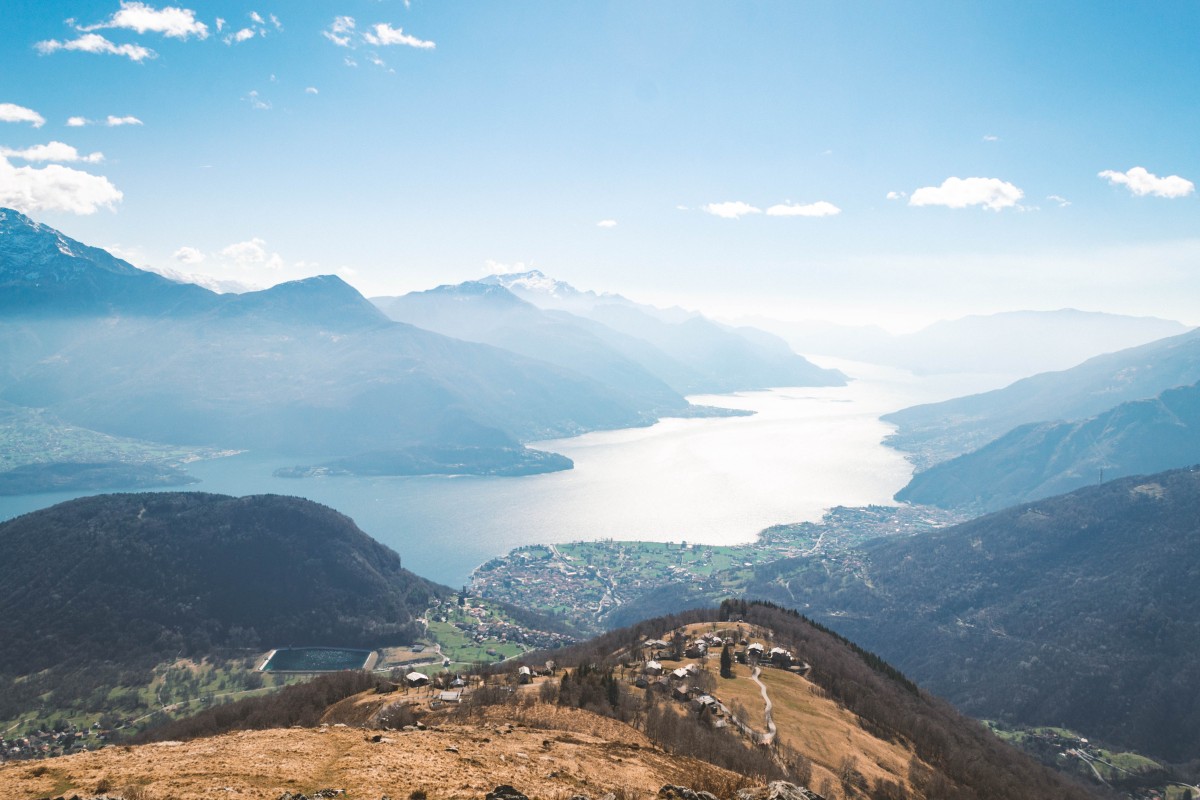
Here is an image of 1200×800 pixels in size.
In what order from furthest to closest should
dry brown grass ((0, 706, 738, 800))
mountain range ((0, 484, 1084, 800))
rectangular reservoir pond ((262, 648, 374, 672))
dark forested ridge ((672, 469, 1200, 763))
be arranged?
1. rectangular reservoir pond ((262, 648, 374, 672))
2. dark forested ridge ((672, 469, 1200, 763))
3. mountain range ((0, 484, 1084, 800))
4. dry brown grass ((0, 706, 738, 800))

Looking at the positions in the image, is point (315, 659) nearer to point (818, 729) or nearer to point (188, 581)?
point (188, 581)

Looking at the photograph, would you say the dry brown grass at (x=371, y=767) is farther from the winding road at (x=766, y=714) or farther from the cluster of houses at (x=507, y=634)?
the cluster of houses at (x=507, y=634)

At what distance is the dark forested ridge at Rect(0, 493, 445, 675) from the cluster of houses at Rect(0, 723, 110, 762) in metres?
28.3

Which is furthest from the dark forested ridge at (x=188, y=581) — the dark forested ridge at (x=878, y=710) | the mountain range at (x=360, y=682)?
the dark forested ridge at (x=878, y=710)

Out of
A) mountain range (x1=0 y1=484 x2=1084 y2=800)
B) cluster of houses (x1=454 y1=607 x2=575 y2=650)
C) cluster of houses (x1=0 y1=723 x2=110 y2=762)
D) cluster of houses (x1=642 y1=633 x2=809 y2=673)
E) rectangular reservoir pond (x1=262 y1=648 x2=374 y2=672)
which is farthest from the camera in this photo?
cluster of houses (x1=454 y1=607 x2=575 y2=650)

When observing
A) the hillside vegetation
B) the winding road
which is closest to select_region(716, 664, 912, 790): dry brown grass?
the winding road

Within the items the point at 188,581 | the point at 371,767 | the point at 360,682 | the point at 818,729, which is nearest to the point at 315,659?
the point at 188,581

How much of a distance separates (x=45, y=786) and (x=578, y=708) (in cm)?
2827

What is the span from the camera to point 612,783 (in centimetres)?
2516

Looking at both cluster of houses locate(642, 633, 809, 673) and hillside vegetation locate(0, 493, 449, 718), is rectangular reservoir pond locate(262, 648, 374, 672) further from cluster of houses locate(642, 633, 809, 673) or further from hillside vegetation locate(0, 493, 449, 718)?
cluster of houses locate(642, 633, 809, 673)

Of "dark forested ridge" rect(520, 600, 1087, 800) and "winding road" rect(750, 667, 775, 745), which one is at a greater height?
"winding road" rect(750, 667, 775, 745)

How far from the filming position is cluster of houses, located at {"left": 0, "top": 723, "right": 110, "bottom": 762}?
75188mm

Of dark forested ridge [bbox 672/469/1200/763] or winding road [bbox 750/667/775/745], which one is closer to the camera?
winding road [bbox 750/667/775/745]

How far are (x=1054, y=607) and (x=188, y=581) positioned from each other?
606 feet
